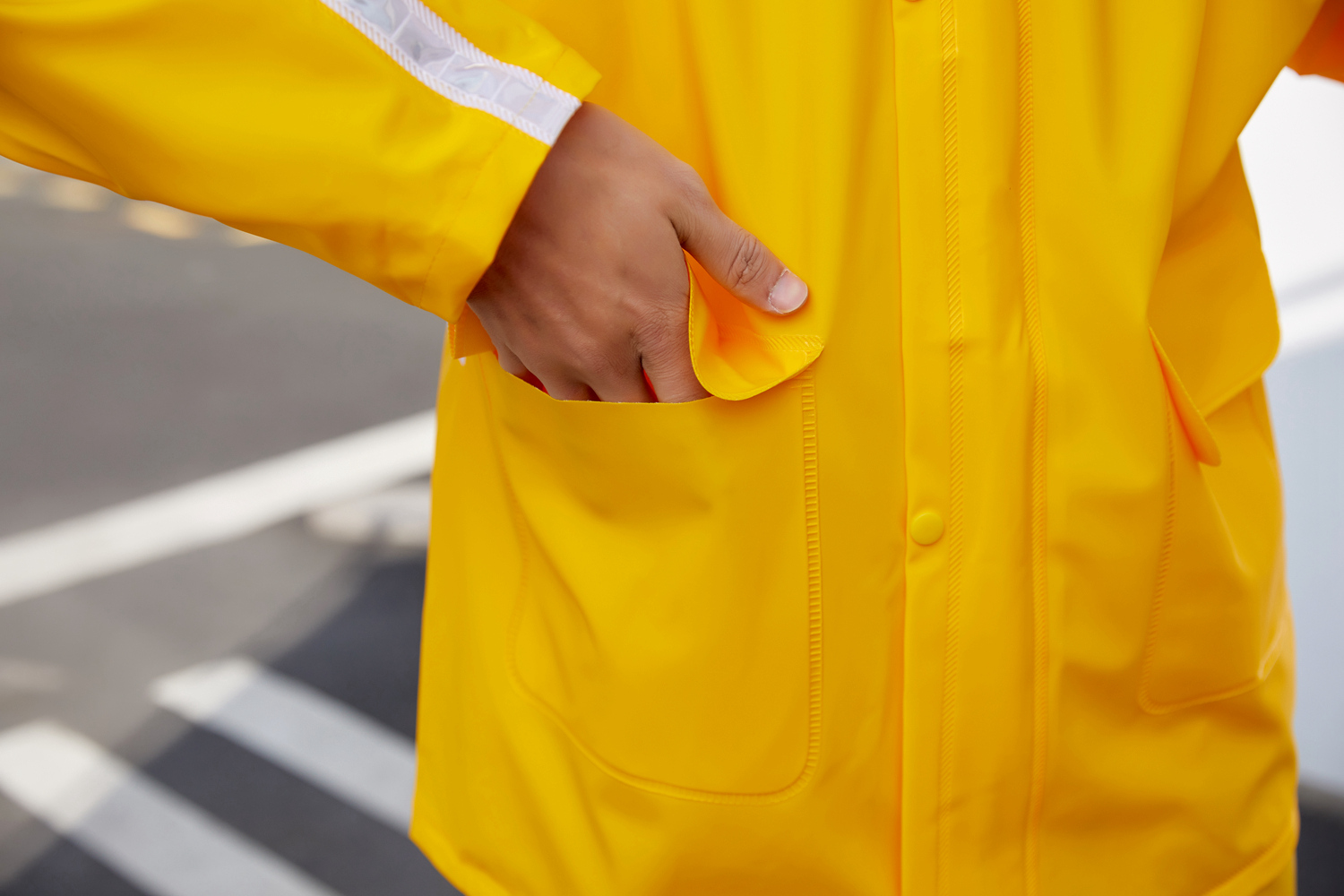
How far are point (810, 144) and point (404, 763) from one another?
184 centimetres

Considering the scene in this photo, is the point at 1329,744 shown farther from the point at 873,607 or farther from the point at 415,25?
the point at 415,25

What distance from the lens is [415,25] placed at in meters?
0.48

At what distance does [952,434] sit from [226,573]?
98.7 inches

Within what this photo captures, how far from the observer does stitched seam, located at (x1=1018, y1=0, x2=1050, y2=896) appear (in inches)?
21.0

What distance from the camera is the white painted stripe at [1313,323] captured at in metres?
1.77

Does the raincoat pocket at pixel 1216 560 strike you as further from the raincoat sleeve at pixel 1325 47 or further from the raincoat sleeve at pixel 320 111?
the raincoat sleeve at pixel 320 111

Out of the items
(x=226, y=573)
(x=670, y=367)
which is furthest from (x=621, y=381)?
(x=226, y=573)

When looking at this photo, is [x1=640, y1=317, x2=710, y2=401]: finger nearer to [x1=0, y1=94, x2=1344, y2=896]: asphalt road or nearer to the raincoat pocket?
the raincoat pocket

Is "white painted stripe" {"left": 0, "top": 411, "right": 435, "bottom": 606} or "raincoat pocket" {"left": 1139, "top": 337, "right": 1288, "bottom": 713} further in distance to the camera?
"white painted stripe" {"left": 0, "top": 411, "right": 435, "bottom": 606}

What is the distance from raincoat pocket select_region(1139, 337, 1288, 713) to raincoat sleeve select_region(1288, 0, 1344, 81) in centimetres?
23

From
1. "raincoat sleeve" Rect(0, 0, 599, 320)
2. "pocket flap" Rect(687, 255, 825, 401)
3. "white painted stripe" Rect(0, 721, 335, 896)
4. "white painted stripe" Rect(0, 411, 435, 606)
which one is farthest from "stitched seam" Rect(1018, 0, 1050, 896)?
"white painted stripe" Rect(0, 411, 435, 606)

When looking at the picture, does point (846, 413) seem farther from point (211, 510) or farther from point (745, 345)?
point (211, 510)

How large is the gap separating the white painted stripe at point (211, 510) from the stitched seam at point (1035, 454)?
8.51 feet

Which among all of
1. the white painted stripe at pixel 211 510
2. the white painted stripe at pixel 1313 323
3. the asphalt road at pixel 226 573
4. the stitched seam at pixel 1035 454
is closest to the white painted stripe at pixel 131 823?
the asphalt road at pixel 226 573
